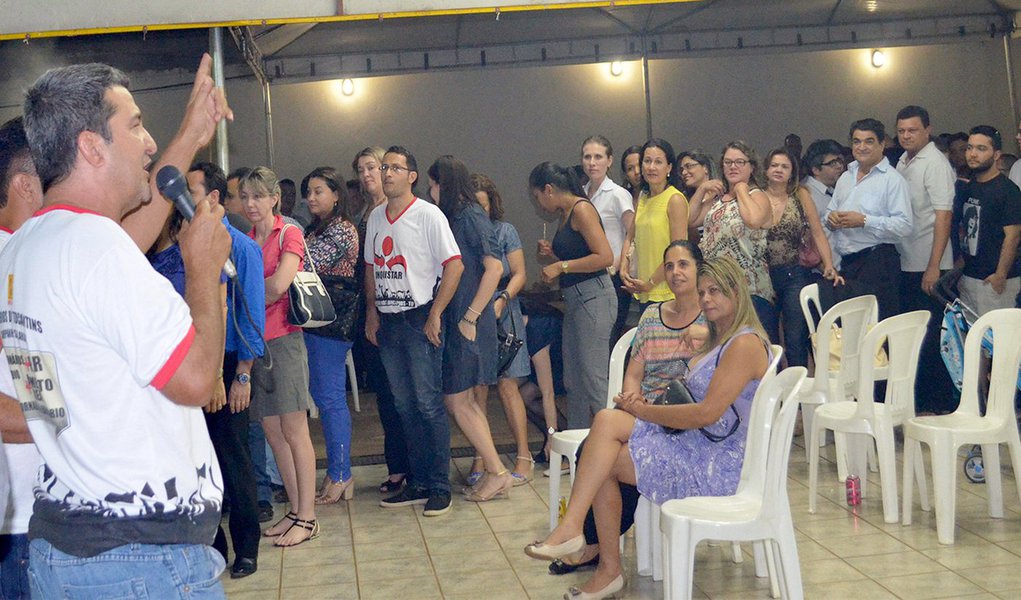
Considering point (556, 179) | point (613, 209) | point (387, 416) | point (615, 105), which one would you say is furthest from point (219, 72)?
point (615, 105)

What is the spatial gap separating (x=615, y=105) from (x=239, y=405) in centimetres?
666

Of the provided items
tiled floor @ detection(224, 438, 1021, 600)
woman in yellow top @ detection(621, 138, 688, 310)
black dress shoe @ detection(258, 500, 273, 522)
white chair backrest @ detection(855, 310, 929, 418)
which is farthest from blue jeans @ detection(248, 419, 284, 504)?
white chair backrest @ detection(855, 310, 929, 418)

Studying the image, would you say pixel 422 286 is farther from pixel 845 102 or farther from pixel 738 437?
pixel 845 102

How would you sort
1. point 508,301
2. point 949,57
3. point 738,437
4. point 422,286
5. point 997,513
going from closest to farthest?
point 738,437 → point 997,513 → point 422,286 → point 508,301 → point 949,57

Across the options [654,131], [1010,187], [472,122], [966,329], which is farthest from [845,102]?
[966,329]

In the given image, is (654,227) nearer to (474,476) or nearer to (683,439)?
(474,476)

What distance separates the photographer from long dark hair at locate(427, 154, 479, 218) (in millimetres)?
4789

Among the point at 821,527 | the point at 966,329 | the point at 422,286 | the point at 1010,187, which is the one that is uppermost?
the point at 1010,187

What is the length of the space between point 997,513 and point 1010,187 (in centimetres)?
188

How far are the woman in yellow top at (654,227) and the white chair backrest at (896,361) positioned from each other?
1.09 m

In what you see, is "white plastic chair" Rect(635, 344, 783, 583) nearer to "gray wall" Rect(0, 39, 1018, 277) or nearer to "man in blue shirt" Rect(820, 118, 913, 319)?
"man in blue shirt" Rect(820, 118, 913, 319)

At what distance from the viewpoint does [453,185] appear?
15.8ft

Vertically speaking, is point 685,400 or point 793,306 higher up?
point 793,306

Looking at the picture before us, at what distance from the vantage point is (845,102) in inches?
385
